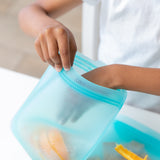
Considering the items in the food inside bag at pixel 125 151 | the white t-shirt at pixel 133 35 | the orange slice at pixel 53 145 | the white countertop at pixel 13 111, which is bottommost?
the white countertop at pixel 13 111

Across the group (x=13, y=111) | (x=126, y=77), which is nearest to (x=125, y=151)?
(x=126, y=77)

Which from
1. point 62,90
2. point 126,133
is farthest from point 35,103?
point 126,133

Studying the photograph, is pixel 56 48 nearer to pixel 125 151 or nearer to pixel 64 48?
pixel 64 48

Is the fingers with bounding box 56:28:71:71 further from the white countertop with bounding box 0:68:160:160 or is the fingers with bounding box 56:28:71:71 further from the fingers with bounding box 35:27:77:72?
the white countertop with bounding box 0:68:160:160

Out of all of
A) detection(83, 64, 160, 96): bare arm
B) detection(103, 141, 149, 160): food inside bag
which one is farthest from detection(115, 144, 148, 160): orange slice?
detection(83, 64, 160, 96): bare arm

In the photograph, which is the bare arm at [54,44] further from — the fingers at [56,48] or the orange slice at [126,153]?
A: the orange slice at [126,153]

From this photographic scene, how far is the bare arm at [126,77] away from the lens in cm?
42

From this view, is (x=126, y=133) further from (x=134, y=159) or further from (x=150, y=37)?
(x=150, y=37)

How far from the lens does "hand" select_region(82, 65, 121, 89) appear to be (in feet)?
1.38

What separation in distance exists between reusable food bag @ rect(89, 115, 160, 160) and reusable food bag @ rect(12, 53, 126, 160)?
0.22ft

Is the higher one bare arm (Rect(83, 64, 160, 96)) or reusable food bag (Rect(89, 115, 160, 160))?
bare arm (Rect(83, 64, 160, 96))

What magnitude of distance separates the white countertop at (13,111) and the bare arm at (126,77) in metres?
0.08

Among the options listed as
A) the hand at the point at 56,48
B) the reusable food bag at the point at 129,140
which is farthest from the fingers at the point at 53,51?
the reusable food bag at the point at 129,140

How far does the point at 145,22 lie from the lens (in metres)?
0.55
